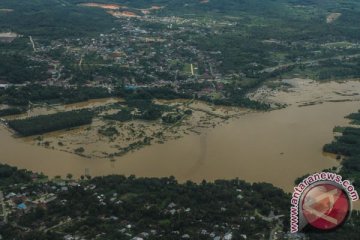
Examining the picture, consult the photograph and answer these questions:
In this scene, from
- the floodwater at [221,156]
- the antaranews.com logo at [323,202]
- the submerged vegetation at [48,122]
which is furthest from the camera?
the submerged vegetation at [48,122]

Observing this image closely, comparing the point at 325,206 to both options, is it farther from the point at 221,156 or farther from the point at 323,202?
the point at 221,156

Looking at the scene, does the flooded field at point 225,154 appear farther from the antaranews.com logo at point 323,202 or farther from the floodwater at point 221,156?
the antaranews.com logo at point 323,202

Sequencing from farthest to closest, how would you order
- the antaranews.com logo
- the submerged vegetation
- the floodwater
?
the submerged vegetation → the floodwater → the antaranews.com logo

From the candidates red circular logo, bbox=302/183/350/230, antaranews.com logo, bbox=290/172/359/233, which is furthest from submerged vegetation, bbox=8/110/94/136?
red circular logo, bbox=302/183/350/230

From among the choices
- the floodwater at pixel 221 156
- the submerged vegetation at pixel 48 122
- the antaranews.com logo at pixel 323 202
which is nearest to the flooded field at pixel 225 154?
the floodwater at pixel 221 156

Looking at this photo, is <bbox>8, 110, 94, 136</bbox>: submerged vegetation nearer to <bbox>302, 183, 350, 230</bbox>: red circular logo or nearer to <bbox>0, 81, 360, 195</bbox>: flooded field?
<bbox>0, 81, 360, 195</bbox>: flooded field

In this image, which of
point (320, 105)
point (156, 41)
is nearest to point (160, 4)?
point (156, 41)
